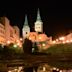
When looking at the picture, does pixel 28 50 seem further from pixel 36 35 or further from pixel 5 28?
pixel 36 35

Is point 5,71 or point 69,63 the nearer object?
point 5,71

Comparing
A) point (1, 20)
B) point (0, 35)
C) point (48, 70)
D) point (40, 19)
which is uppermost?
point (40, 19)

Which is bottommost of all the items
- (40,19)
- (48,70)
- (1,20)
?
(48,70)

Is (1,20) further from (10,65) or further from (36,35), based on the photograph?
(10,65)

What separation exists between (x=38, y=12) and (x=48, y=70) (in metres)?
80.8

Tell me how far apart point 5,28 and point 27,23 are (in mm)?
36030

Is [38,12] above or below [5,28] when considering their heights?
above

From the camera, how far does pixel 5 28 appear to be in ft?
224

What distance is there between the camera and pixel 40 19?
331 ft

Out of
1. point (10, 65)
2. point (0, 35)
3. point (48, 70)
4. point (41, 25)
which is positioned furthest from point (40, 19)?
point (10, 65)

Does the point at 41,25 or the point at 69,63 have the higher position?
the point at 41,25

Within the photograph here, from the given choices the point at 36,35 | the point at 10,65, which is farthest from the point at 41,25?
the point at 10,65

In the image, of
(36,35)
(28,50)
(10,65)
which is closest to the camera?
(28,50)

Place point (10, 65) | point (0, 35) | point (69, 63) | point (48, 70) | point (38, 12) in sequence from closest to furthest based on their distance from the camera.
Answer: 1. point (10, 65)
2. point (69, 63)
3. point (48, 70)
4. point (0, 35)
5. point (38, 12)
